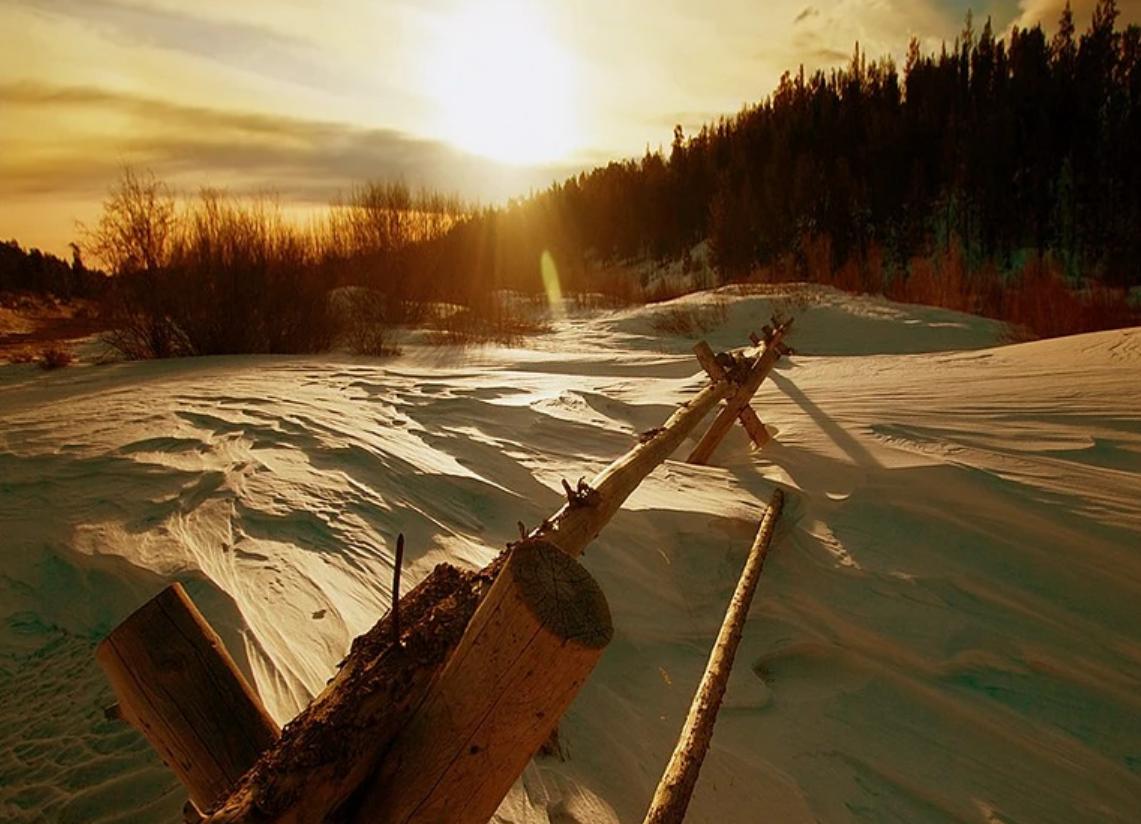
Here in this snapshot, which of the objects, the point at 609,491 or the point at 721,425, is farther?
the point at 721,425

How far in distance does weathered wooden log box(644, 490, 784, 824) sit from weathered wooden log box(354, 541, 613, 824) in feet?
1.64

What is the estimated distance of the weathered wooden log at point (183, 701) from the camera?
1.20 m

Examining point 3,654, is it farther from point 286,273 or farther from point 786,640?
point 286,273

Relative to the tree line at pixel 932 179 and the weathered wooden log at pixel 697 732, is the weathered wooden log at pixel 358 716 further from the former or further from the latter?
the tree line at pixel 932 179

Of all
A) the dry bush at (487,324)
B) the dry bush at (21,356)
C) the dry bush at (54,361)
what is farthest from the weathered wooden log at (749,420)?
the dry bush at (21,356)

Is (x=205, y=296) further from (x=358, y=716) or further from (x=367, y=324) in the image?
(x=358, y=716)

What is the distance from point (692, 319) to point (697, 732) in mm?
10986

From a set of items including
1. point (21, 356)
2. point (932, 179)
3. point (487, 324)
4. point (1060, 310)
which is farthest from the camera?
point (932, 179)

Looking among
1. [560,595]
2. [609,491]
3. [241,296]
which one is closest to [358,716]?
[560,595]

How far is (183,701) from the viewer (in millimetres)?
1203

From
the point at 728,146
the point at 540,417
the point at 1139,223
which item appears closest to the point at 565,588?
the point at 540,417

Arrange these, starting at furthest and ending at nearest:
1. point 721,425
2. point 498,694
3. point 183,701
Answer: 1. point 721,425
2. point 183,701
3. point 498,694

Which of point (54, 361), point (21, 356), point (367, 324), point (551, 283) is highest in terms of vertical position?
point (551, 283)

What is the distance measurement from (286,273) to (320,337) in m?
1.14
